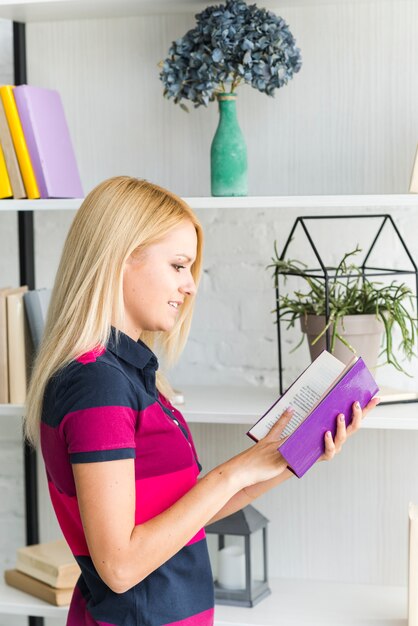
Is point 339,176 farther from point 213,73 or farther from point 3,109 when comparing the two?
point 3,109

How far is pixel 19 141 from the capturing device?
71.1 inches

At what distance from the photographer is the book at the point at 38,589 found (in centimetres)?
185

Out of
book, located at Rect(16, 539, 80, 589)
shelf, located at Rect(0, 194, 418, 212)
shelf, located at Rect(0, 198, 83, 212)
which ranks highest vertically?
shelf, located at Rect(0, 194, 418, 212)

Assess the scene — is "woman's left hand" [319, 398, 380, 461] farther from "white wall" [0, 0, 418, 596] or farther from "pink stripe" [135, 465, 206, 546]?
"white wall" [0, 0, 418, 596]

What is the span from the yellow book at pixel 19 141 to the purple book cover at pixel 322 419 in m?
0.82

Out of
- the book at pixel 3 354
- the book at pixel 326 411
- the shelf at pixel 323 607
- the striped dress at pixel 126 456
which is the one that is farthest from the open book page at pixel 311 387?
the book at pixel 3 354

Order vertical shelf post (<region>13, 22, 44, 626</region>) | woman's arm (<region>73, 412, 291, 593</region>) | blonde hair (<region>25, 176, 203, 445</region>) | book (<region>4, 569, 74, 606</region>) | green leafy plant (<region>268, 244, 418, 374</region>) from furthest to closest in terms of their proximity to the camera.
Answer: vertical shelf post (<region>13, 22, 44, 626</region>)
book (<region>4, 569, 74, 606</region>)
green leafy plant (<region>268, 244, 418, 374</region>)
blonde hair (<region>25, 176, 203, 445</region>)
woman's arm (<region>73, 412, 291, 593</region>)

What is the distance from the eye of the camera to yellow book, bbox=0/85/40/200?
180cm

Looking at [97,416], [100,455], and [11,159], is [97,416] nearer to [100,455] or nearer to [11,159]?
[100,455]

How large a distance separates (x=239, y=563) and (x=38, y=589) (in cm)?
42

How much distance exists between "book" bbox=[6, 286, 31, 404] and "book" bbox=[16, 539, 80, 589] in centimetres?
34

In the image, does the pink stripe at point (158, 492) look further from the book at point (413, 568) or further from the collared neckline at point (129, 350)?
the book at point (413, 568)

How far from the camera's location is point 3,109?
180 cm

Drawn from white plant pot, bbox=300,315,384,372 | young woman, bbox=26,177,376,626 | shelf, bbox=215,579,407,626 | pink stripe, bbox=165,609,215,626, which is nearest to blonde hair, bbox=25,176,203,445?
young woman, bbox=26,177,376,626
